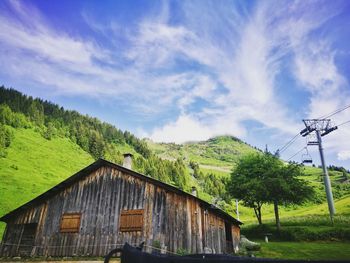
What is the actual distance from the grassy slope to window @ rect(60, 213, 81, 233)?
24546 mm

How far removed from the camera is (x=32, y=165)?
79125 millimetres

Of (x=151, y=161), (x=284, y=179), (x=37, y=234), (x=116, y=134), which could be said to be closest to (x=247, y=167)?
(x=284, y=179)

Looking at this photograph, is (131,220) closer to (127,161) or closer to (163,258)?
(127,161)

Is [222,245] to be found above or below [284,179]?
below

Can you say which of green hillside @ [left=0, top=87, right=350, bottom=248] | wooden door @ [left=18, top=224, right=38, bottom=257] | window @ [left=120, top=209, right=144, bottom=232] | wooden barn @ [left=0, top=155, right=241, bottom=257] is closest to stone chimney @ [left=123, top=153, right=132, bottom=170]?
wooden barn @ [left=0, top=155, right=241, bottom=257]

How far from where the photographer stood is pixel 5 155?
76562mm

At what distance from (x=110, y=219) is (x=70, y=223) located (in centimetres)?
332

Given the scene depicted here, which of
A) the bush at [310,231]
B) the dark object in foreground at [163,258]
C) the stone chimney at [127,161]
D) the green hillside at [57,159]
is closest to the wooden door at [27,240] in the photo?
the stone chimney at [127,161]

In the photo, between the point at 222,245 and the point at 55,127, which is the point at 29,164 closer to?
the point at 55,127

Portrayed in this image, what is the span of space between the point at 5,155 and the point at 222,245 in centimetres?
7154

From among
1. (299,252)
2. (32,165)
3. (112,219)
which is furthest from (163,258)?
(32,165)

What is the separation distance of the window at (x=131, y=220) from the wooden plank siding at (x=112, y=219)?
18cm

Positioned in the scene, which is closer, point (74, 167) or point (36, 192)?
point (36, 192)

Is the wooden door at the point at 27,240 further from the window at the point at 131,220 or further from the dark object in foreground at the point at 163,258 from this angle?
the dark object in foreground at the point at 163,258
